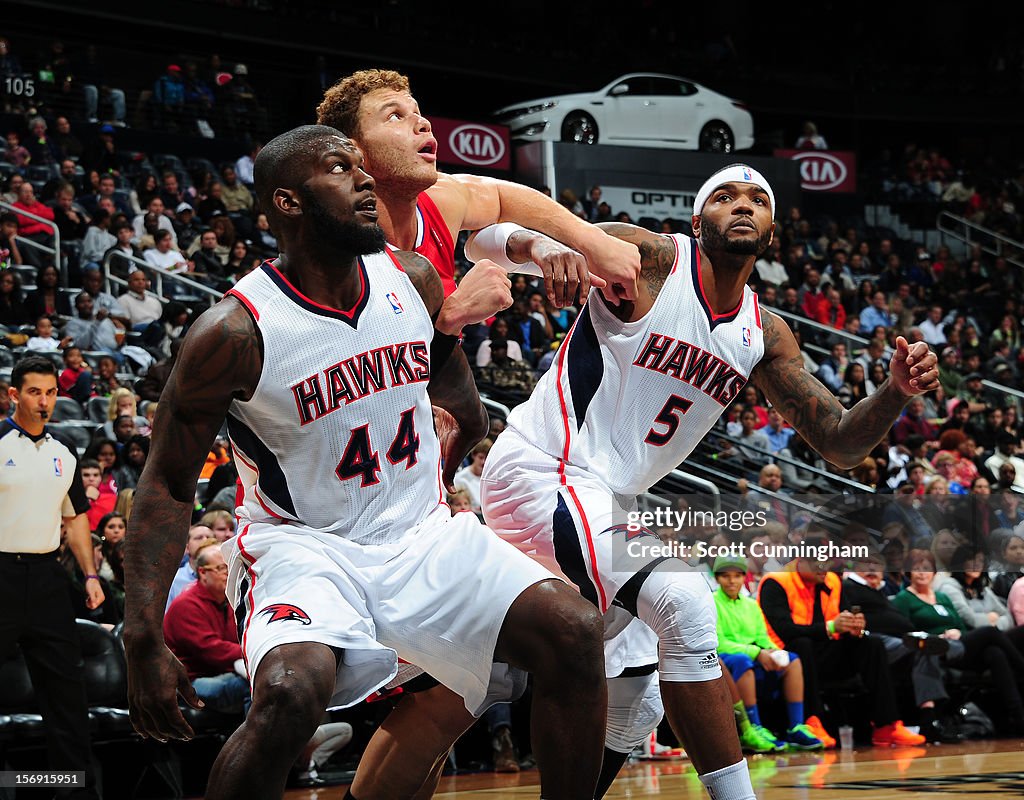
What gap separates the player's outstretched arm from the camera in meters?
4.50

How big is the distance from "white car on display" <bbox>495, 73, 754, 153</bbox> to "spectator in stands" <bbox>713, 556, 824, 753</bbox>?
14.2 metres

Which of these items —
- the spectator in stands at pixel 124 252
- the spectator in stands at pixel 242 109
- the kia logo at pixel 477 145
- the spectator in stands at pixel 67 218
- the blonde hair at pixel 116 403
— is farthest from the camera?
the kia logo at pixel 477 145

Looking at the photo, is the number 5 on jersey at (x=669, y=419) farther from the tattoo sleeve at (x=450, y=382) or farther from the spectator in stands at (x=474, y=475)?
the spectator in stands at (x=474, y=475)

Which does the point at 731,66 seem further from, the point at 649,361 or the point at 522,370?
the point at 649,361

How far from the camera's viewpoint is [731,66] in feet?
87.6

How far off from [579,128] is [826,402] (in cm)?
1835

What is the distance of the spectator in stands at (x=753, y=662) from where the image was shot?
9047 millimetres

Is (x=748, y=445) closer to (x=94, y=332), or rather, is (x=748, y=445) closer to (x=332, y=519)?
(x=94, y=332)

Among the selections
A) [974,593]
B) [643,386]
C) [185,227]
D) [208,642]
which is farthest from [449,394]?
[185,227]

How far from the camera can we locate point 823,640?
967 centimetres

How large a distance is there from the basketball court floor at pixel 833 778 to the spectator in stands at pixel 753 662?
0.70 ft

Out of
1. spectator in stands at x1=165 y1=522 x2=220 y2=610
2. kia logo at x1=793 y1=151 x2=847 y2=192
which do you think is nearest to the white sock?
spectator in stands at x1=165 y1=522 x2=220 y2=610

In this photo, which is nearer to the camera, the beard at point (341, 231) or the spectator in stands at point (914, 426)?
the beard at point (341, 231)

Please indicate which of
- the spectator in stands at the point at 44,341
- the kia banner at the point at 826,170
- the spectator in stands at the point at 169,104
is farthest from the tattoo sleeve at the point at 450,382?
the kia banner at the point at 826,170
